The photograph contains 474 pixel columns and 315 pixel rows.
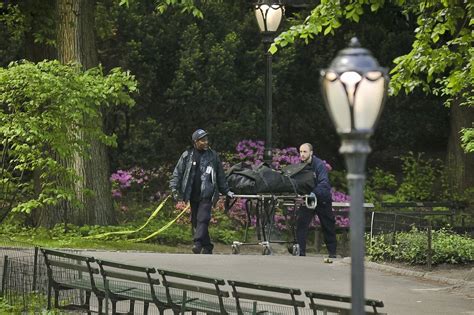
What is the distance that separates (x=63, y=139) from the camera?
1648 cm

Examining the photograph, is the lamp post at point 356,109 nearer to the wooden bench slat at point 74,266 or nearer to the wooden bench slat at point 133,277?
the wooden bench slat at point 133,277

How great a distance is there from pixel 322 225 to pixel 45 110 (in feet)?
19.0

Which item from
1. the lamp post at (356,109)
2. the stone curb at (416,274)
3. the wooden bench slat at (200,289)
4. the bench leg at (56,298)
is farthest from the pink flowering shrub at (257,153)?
the lamp post at (356,109)

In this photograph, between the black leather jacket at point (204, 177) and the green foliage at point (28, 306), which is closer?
the green foliage at point (28, 306)

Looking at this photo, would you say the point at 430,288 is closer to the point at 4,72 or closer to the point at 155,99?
the point at 4,72

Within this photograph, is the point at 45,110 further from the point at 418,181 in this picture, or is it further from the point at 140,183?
the point at 418,181

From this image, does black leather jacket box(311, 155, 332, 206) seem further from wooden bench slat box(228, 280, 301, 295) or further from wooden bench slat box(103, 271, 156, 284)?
wooden bench slat box(228, 280, 301, 295)

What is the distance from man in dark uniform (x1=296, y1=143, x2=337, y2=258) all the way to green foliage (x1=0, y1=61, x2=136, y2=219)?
400cm

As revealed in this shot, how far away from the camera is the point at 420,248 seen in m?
17.4

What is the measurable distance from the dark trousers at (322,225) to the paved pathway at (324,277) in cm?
139

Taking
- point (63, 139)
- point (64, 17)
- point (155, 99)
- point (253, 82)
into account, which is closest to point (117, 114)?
point (155, 99)

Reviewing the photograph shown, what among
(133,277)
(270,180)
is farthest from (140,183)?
(133,277)

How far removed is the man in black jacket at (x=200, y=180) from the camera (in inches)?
758

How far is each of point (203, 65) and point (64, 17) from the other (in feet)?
21.4
